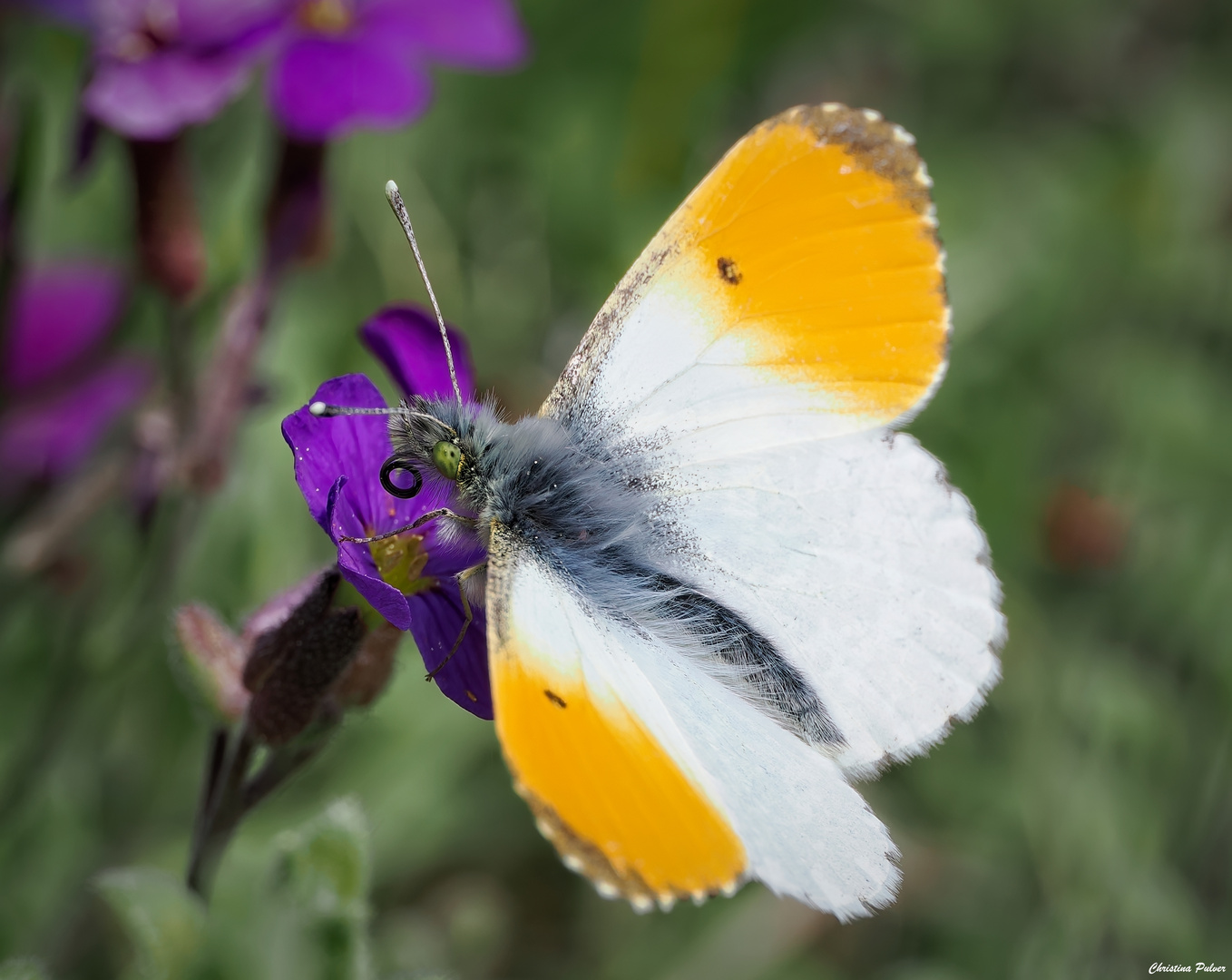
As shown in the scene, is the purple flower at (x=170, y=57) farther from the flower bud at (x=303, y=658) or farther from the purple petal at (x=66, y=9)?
the flower bud at (x=303, y=658)

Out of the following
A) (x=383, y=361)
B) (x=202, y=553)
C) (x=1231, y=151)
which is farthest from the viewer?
(x=1231, y=151)

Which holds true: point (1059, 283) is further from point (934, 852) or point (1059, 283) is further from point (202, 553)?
point (202, 553)

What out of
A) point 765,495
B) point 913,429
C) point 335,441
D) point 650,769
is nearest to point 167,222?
point 335,441

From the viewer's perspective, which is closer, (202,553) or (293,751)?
(293,751)

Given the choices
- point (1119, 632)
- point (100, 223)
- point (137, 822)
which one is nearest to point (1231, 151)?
point (1119, 632)

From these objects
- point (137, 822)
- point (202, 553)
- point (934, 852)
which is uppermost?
point (202, 553)

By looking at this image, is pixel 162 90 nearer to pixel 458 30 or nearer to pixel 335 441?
pixel 458 30

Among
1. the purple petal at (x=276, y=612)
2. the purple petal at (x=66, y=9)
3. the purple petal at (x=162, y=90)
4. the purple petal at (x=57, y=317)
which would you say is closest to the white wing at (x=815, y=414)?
the purple petal at (x=276, y=612)

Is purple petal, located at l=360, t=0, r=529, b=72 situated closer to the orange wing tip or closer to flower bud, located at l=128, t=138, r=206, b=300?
flower bud, located at l=128, t=138, r=206, b=300
